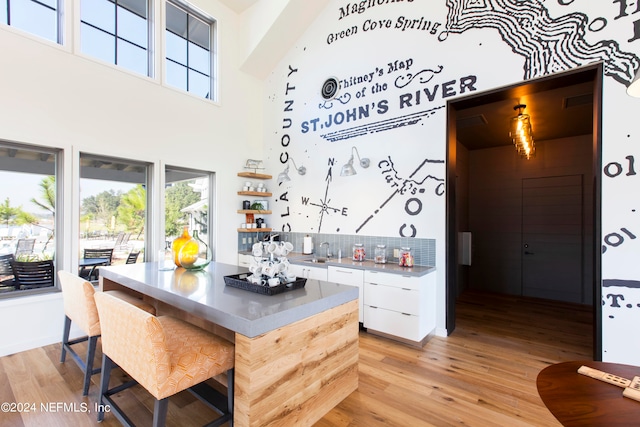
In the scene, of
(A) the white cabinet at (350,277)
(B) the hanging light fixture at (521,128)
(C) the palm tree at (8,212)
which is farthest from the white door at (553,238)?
(C) the palm tree at (8,212)

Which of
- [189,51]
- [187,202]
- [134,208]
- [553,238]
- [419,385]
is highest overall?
[189,51]

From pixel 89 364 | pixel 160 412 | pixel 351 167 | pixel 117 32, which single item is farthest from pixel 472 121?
pixel 89 364

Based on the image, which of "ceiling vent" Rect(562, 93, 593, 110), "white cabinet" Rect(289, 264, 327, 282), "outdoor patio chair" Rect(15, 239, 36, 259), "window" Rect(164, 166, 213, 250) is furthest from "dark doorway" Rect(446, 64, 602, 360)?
"outdoor patio chair" Rect(15, 239, 36, 259)

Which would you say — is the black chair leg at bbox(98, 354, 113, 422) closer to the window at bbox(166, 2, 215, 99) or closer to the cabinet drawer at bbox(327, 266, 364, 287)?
the cabinet drawer at bbox(327, 266, 364, 287)

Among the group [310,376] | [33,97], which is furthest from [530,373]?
[33,97]

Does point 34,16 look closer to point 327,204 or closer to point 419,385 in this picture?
point 327,204

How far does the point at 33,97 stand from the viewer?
10.2 ft

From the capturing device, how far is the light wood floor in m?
2.01

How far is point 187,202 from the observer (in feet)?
14.9

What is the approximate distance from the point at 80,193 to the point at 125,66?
171cm

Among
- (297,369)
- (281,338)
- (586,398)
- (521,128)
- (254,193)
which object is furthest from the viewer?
(254,193)

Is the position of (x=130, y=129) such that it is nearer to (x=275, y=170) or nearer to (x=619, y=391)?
(x=275, y=170)

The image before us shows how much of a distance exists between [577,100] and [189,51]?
531 centimetres

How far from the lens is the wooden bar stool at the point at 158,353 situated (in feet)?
4.80
